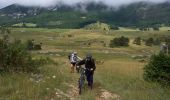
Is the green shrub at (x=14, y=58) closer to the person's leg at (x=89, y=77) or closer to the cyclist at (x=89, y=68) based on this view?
the cyclist at (x=89, y=68)

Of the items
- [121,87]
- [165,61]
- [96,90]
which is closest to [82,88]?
[96,90]

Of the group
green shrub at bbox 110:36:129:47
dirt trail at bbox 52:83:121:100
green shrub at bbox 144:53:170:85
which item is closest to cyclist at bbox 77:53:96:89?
dirt trail at bbox 52:83:121:100

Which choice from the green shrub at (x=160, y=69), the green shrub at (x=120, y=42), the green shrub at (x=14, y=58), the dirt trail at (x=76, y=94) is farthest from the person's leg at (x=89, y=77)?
the green shrub at (x=120, y=42)

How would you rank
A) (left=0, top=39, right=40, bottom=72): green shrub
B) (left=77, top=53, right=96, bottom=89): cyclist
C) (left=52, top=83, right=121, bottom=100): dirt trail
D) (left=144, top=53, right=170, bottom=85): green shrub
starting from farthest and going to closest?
(left=144, top=53, right=170, bottom=85): green shrub
(left=0, top=39, right=40, bottom=72): green shrub
(left=77, top=53, right=96, bottom=89): cyclist
(left=52, top=83, right=121, bottom=100): dirt trail

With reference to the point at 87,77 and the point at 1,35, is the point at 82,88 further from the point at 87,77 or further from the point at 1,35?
the point at 1,35

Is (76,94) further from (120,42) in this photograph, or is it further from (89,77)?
(120,42)

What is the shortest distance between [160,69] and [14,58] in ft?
27.4

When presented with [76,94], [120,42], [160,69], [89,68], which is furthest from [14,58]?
[120,42]

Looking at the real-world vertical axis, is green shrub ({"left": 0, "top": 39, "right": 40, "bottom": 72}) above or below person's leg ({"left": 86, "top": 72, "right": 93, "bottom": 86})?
above

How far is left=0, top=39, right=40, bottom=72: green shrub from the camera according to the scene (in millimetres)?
22197

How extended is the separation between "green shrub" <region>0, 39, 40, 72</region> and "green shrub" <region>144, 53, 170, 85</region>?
6.95 m

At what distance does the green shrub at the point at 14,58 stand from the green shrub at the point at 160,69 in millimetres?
6950

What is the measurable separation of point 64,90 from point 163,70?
721 centimetres

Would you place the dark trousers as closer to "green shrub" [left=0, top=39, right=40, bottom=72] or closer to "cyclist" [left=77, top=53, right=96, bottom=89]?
"cyclist" [left=77, top=53, right=96, bottom=89]
